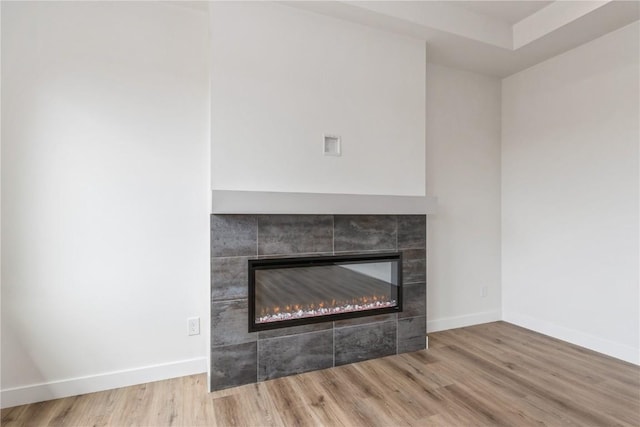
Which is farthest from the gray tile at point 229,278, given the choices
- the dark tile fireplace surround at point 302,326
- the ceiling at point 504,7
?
the ceiling at point 504,7

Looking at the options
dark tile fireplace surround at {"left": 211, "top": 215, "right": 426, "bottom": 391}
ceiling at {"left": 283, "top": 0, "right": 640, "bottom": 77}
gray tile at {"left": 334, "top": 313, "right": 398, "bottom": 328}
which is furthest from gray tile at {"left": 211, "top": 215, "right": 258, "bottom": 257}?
ceiling at {"left": 283, "top": 0, "right": 640, "bottom": 77}

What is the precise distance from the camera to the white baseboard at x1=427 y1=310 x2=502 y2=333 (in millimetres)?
3303

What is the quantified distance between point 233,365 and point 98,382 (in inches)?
35.2

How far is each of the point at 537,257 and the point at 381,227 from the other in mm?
1797

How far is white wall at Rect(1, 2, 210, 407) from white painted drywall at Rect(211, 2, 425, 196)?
0.35 meters

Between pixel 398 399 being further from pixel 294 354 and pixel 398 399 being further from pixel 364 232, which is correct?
pixel 364 232

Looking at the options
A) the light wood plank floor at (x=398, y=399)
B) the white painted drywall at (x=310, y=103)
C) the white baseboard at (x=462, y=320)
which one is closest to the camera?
the light wood plank floor at (x=398, y=399)

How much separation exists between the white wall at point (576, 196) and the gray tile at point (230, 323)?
2829mm

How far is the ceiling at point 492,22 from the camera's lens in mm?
2447

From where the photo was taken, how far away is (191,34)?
8.02 feet

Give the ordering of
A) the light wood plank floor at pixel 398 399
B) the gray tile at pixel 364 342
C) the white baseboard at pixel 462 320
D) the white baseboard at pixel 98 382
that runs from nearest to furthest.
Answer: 1. the light wood plank floor at pixel 398 399
2. the white baseboard at pixel 98 382
3. the gray tile at pixel 364 342
4. the white baseboard at pixel 462 320

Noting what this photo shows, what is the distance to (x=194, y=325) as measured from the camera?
8.13 feet

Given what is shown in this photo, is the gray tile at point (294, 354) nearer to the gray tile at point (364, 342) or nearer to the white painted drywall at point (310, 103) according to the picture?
the gray tile at point (364, 342)

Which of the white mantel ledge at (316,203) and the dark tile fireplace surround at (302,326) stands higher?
the white mantel ledge at (316,203)
